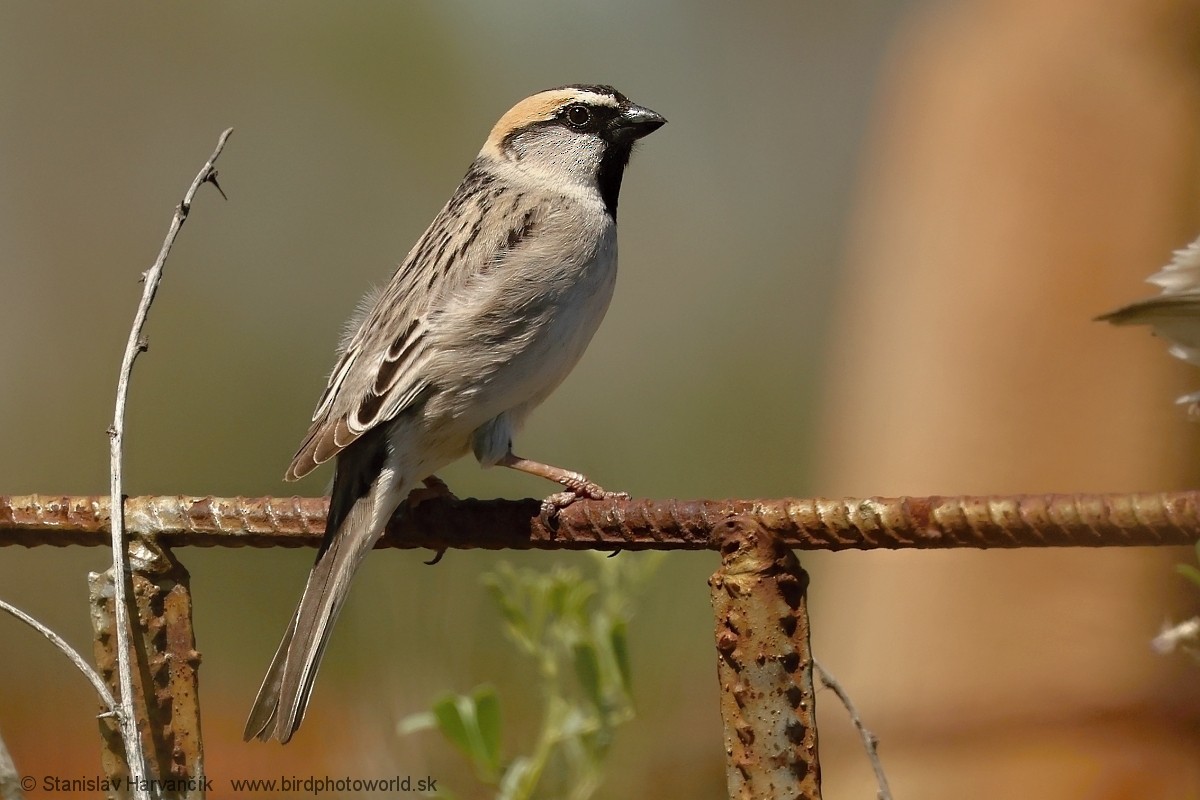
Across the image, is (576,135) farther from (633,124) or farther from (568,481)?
(568,481)

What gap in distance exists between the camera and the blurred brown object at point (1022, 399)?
11.5 feet

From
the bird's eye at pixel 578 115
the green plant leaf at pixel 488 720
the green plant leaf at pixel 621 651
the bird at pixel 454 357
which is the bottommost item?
the green plant leaf at pixel 488 720

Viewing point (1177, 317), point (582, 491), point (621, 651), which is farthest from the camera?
point (582, 491)

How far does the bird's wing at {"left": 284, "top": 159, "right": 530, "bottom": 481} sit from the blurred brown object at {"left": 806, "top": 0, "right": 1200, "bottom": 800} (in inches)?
70.4

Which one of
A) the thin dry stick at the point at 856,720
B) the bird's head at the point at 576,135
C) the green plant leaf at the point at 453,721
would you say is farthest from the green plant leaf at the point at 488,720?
the bird's head at the point at 576,135

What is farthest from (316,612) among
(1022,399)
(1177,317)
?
(1022,399)

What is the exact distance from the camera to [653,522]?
139 cm

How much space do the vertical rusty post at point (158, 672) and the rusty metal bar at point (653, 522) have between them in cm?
6

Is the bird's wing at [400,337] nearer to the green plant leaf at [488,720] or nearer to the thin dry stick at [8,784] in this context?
the green plant leaf at [488,720]

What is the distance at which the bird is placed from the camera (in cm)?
237

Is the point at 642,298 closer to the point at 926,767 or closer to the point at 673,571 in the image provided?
the point at 673,571

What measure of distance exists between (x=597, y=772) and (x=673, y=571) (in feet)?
7.75

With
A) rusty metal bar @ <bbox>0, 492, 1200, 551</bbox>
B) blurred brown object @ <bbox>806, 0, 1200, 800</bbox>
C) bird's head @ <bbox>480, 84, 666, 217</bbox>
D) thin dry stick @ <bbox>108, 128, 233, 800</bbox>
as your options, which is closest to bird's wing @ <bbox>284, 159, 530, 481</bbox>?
bird's head @ <bbox>480, 84, 666, 217</bbox>

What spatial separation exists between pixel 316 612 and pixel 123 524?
53 cm
